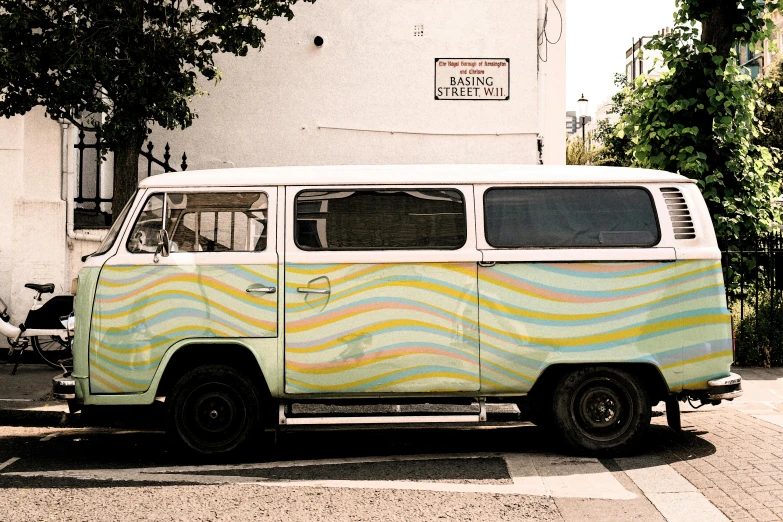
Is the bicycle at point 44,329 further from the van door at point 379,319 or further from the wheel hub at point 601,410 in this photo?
the wheel hub at point 601,410

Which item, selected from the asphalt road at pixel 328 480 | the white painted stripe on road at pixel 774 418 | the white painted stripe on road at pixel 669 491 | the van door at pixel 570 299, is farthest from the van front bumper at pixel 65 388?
the white painted stripe on road at pixel 774 418

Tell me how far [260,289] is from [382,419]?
1.38 metres

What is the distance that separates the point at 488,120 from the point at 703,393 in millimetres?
7382

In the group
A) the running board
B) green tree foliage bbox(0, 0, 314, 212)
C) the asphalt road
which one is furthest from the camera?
green tree foliage bbox(0, 0, 314, 212)

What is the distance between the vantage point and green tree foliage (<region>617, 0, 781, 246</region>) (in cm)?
1285

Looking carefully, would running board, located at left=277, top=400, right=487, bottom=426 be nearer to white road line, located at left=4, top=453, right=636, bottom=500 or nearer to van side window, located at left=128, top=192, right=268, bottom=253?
white road line, located at left=4, top=453, right=636, bottom=500

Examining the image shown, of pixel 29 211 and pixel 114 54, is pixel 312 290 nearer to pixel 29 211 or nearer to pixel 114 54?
pixel 114 54

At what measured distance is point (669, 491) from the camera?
6.07 m

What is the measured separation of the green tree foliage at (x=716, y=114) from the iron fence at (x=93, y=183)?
7061 millimetres

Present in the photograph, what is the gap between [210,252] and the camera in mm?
7055

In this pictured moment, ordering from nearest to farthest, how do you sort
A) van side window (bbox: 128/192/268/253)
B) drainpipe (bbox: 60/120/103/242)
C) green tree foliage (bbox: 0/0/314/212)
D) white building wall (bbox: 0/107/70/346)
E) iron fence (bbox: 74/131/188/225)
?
van side window (bbox: 128/192/268/253), green tree foliage (bbox: 0/0/314/212), white building wall (bbox: 0/107/70/346), drainpipe (bbox: 60/120/103/242), iron fence (bbox: 74/131/188/225)

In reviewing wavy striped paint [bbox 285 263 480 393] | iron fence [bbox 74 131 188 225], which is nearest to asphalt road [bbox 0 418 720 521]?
wavy striped paint [bbox 285 263 480 393]

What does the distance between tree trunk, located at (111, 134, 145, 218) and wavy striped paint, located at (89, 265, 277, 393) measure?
4.06m

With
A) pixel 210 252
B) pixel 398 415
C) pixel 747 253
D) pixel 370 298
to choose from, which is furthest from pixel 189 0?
pixel 747 253
